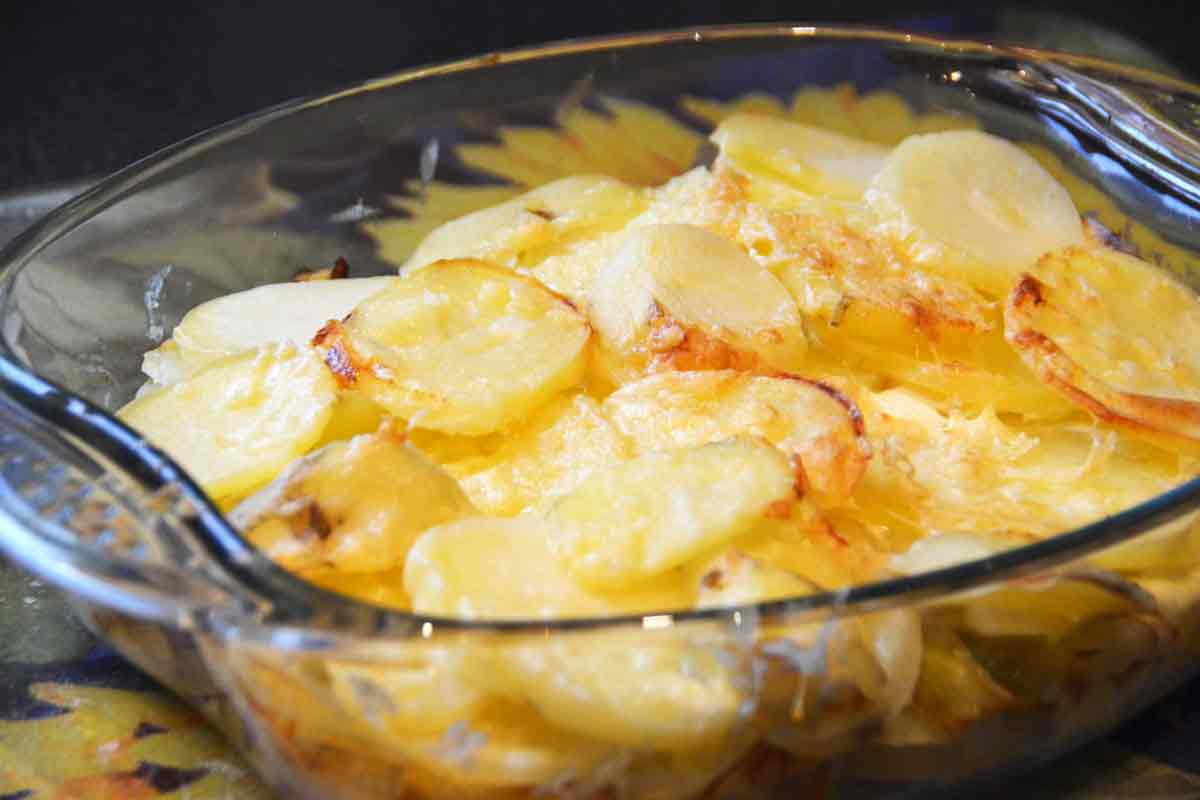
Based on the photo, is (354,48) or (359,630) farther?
(354,48)

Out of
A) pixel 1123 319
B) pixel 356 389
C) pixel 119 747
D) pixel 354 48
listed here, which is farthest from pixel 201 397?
pixel 354 48

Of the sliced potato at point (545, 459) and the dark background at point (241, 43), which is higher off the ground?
the sliced potato at point (545, 459)

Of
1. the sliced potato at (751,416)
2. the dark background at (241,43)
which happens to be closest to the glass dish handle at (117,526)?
the sliced potato at (751,416)

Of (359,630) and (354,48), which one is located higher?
(359,630)

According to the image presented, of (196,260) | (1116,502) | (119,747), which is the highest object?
(1116,502)

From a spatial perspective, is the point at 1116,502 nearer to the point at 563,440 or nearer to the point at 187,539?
the point at 563,440

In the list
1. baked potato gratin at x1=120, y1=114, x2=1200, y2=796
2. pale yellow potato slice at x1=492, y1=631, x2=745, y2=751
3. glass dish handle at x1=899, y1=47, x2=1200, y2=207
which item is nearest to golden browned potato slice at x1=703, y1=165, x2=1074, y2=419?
baked potato gratin at x1=120, y1=114, x2=1200, y2=796

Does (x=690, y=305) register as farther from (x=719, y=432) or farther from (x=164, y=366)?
(x=164, y=366)

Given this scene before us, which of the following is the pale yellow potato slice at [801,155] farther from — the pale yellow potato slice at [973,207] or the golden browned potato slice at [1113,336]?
the golden browned potato slice at [1113,336]

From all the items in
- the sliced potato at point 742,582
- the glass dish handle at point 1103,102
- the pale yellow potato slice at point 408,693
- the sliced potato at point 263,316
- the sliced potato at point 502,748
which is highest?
the glass dish handle at point 1103,102
